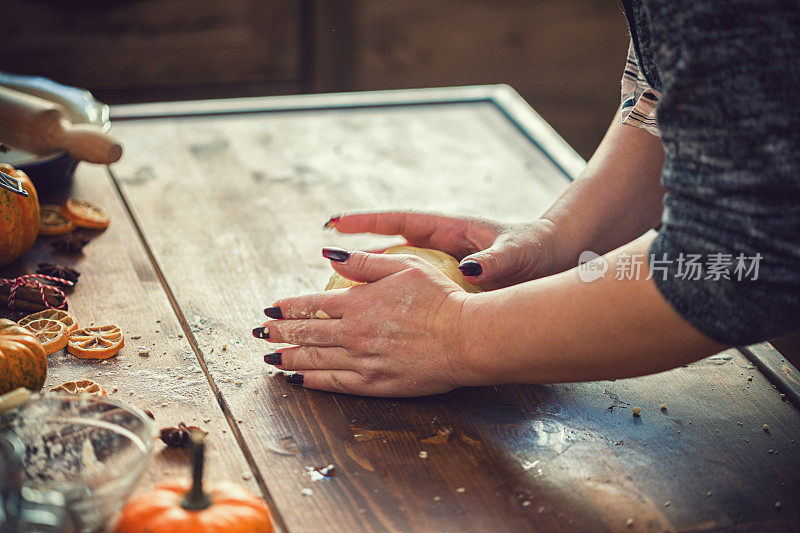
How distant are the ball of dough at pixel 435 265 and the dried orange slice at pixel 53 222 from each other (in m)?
0.57

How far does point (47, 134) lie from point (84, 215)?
0.17 metres

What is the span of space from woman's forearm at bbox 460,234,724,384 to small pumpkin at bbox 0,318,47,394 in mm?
565

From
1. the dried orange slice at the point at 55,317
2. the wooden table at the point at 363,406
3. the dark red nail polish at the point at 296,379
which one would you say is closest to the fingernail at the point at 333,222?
the wooden table at the point at 363,406

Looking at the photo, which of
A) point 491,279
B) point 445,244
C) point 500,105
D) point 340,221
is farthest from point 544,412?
point 500,105

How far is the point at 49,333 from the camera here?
1.22 metres

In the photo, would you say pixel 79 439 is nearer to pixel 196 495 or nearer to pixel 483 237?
pixel 196 495

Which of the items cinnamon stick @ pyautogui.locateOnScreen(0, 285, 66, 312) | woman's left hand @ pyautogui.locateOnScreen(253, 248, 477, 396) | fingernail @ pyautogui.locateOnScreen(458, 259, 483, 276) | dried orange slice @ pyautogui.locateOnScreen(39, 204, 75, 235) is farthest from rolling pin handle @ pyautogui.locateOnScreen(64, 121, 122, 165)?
fingernail @ pyautogui.locateOnScreen(458, 259, 483, 276)

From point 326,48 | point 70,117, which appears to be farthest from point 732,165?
point 326,48

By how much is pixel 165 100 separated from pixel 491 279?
3.30 meters

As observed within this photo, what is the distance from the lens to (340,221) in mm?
1432

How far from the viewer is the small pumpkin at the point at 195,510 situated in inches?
32.2

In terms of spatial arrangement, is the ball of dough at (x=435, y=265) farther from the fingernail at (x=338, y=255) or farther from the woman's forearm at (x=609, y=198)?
the woman's forearm at (x=609, y=198)

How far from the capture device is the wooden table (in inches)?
38.8

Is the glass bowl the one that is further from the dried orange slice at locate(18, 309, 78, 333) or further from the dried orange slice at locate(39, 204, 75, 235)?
the dried orange slice at locate(39, 204, 75, 235)
